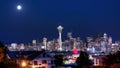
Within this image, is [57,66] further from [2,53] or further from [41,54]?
[2,53]

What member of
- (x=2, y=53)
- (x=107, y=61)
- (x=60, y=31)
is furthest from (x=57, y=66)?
(x=60, y=31)

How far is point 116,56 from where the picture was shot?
37875 mm

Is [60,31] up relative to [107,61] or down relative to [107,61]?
up

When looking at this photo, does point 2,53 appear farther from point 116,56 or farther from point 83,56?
point 83,56

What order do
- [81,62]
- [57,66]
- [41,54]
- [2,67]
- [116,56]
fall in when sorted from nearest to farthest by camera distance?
[2,67] < [116,56] < [81,62] < [41,54] < [57,66]

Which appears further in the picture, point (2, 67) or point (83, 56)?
point (83, 56)

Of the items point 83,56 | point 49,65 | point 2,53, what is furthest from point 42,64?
point 2,53

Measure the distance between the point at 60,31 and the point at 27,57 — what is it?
113598 mm

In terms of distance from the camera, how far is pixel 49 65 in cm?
5553

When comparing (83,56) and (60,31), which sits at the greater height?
(60,31)

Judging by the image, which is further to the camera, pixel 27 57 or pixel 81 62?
pixel 27 57

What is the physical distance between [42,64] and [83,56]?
669 centimetres

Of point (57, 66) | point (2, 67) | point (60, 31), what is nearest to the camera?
point (2, 67)

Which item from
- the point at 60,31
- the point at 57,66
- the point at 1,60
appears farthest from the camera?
the point at 60,31
